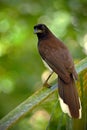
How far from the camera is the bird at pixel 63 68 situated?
1851 mm

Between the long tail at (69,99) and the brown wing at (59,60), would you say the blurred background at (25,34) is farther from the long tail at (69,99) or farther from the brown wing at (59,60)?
the long tail at (69,99)

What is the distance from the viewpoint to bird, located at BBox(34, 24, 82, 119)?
1.85m

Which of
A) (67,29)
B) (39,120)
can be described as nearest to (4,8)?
(67,29)

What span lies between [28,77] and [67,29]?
56 centimetres

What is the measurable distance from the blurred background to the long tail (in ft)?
5.45

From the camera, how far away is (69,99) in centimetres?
203

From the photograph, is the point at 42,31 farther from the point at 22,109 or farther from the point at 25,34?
the point at 22,109

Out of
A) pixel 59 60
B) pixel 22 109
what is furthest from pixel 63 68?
pixel 22 109

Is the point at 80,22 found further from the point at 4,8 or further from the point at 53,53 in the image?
the point at 53,53

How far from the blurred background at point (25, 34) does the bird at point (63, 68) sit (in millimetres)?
697

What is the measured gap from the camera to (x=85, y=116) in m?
1.66

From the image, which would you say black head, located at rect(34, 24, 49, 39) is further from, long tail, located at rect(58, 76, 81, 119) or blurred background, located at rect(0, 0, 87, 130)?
long tail, located at rect(58, 76, 81, 119)

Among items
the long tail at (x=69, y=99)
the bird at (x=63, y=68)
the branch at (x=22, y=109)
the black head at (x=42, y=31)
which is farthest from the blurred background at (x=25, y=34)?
the branch at (x=22, y=109)

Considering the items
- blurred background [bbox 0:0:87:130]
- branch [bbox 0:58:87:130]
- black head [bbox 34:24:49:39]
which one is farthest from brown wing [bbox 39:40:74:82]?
blurred background [bbox 0:0:87:130]
